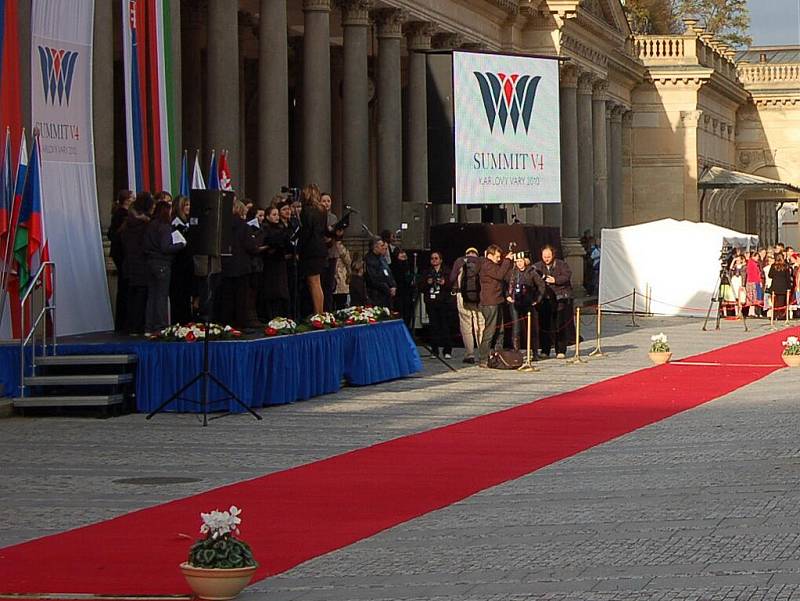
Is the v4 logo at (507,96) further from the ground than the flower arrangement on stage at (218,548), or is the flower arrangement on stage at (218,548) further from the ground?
the v4 logo at (507,96)

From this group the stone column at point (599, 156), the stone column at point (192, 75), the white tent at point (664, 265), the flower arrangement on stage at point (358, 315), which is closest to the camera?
the flower arrangement on stage at point (358, 315)

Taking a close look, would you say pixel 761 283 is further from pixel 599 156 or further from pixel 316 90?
pixel 316 90

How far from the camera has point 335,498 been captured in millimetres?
13867

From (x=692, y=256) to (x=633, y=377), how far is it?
21751 millimetres

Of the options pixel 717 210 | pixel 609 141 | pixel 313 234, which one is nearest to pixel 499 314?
pixel 313 234

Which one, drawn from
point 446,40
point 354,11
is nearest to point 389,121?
point 354,11

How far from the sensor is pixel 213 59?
108 feet

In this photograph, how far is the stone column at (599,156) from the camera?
64.1 meters

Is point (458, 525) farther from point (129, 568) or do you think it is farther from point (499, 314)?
point (499, 314)

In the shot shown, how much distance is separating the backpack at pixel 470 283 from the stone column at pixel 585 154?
102ft

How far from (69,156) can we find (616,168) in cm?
4915

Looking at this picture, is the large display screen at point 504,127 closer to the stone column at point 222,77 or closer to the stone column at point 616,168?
the stone column at point 222,77

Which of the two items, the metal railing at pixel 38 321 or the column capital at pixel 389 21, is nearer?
the metal railing at pixel 38 321

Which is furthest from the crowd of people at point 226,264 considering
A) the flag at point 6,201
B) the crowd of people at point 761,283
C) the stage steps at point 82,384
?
the crowd of people at point 761,283
